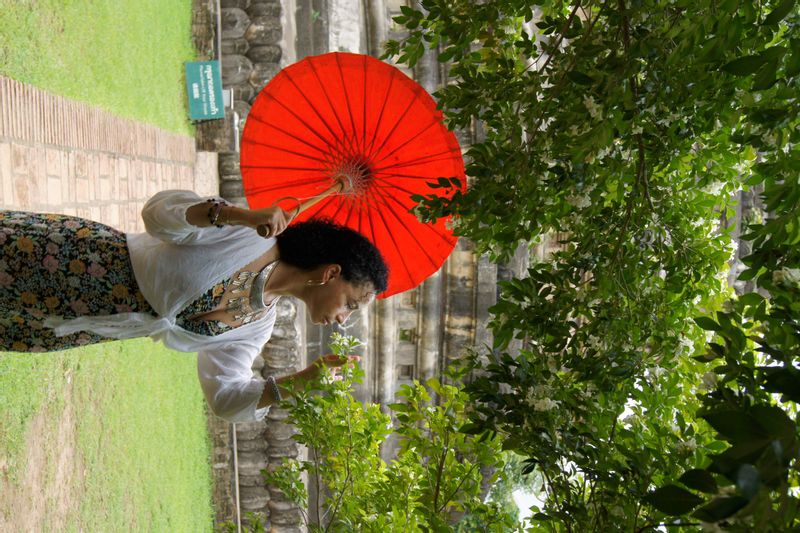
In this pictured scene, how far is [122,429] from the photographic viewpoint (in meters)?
6.05

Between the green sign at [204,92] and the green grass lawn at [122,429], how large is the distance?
2.67m

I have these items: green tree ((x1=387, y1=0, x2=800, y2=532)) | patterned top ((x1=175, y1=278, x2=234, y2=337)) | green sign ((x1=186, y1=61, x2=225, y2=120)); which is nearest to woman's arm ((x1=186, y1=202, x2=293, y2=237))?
patterned top ((x1=175, y1=278, x2=234, y2=337))

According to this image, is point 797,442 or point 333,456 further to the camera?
point 333,456

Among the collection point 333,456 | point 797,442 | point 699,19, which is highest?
point 699,19

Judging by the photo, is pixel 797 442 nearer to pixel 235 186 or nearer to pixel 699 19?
pixel 699 19

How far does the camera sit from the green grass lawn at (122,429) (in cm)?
461

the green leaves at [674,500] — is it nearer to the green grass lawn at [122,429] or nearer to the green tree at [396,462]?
the green tree at [396,462]

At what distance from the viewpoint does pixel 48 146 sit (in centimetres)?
496

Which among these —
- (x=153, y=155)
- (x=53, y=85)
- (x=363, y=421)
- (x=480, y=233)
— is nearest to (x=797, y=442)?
(x=480, y=233)

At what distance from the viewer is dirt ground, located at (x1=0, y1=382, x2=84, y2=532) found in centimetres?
425

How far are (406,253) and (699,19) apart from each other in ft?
9.28

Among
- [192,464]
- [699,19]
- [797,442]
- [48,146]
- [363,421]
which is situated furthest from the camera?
[192,464]

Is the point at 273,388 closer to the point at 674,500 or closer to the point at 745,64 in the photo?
the point at 674,500

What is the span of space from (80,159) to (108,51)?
1453mm
